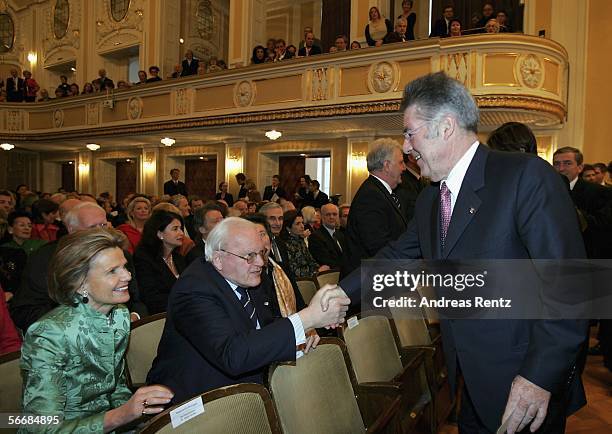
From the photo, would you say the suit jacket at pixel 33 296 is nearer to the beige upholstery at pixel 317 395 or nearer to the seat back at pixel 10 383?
the seat back at pixel 10 383

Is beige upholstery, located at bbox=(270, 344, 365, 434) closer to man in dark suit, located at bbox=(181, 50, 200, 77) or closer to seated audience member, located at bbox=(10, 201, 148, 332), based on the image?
seated audience member, located at bbox=(10, 201, 148, 332)

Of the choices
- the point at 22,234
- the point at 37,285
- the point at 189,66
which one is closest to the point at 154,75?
the point at 189,66

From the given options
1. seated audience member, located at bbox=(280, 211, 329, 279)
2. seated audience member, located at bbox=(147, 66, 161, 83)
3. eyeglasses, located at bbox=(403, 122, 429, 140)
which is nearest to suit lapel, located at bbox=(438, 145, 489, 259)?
eyeglasses, located at bbox=(403, 122, 429, 140)

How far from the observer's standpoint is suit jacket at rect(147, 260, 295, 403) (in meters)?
1.72

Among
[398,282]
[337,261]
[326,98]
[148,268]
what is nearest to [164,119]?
[326,98]

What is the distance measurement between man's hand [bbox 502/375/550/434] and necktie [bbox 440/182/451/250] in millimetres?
492

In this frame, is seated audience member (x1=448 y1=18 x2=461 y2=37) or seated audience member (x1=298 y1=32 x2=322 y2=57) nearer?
seated audience member (x1=448 y1=18 x2=461 y2=37)

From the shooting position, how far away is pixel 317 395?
1.90 m

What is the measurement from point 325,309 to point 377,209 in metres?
1.40

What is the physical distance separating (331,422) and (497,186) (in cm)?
110

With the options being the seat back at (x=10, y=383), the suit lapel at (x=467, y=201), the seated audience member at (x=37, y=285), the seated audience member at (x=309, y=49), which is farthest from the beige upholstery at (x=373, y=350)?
the seated audience member at (x=309, y=49)

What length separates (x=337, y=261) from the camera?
545cm

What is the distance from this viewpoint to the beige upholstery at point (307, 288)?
3.74 m

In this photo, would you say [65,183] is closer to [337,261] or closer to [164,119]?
[164,119]
